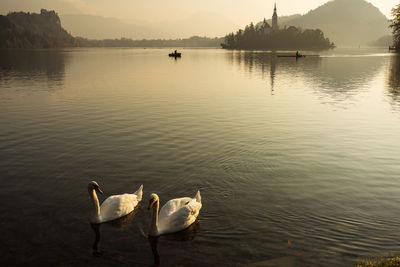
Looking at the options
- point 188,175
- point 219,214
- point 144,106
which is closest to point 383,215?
point 219,214

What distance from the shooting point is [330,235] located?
11.9 m

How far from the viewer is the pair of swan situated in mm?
11872

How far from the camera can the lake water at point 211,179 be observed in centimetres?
1126

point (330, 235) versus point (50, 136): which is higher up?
point (50, 136)

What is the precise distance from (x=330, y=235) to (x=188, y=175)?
7.90 metres

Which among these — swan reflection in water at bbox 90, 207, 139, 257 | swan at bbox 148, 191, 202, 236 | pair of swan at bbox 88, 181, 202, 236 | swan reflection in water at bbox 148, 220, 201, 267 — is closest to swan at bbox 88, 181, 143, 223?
pair of swan at bbox 88, 181, 202, 236

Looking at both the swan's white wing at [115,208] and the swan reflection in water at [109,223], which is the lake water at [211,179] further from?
the swan's white wing at [115,208]

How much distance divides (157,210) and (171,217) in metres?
0.74

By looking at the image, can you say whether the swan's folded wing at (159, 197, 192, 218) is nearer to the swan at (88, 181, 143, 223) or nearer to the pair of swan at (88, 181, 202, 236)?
the pair of swan at (88, 181, 202, 236)

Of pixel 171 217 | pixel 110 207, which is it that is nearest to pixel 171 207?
pixel 171 217

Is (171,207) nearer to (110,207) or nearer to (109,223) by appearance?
(110,207)

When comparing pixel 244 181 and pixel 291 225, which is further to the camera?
pixel 244 181

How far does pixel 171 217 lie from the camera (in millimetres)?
12242

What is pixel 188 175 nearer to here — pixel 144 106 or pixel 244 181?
pixel 244 181
